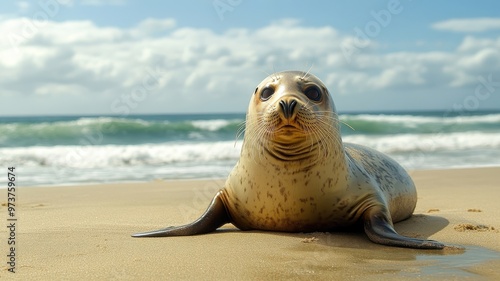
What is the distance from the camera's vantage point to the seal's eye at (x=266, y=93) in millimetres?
4336

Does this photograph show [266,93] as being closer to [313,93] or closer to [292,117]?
[313,93]

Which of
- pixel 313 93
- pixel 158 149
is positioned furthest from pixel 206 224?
pixel 158 149

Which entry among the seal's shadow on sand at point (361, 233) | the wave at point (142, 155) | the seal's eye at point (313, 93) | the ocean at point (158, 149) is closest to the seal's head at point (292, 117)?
the seal's eye at point (313, 93)

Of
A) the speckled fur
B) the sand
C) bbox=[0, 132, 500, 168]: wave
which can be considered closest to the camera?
the sand

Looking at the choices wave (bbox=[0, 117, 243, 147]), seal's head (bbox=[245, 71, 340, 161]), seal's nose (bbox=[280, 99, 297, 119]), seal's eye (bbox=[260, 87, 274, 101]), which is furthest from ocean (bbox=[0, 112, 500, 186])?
seal's nose (bbox=[280, 99, 297, 119])

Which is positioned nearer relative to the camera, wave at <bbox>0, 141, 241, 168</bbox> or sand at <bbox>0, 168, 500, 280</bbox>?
sand at <bbox>0, 168, 500, 280</bbox>

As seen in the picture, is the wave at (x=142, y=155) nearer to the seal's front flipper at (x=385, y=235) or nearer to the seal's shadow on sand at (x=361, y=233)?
the seal's shadow on sand at (x=361, y=233)

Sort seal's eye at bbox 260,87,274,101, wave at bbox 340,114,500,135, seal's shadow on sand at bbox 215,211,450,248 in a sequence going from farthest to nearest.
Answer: wave at bbox 340,114,500,135
seal's eye at bbox 260,87,274,101
seal's shadow on sand at bbox 215,211,450,248

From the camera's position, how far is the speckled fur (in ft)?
13.8

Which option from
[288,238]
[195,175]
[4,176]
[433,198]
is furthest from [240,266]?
[4,176]

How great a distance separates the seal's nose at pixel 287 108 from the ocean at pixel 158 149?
0.54m

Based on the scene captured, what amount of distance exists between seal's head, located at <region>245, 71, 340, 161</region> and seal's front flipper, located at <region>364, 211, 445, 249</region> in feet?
1.85

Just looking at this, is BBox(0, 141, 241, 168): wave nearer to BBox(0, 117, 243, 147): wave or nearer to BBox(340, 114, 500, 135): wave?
BBox(0, 117, 243, 147): wave

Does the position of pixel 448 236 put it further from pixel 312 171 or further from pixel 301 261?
pixel 301 261
